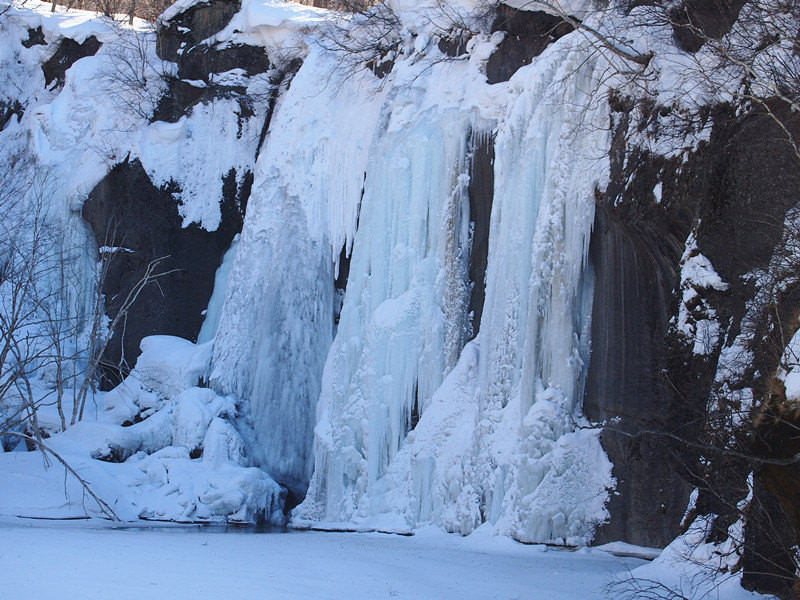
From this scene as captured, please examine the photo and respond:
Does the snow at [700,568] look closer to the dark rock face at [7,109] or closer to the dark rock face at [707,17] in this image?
the dark rock face at [707,17]

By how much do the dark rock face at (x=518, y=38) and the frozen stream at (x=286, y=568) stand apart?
22.2 ft

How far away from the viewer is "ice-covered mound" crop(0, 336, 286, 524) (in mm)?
12891

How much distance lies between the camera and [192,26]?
1945 cm

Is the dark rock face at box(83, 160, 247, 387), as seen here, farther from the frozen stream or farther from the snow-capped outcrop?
the frozen stream

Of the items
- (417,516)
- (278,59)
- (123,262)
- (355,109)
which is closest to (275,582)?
(417,516)

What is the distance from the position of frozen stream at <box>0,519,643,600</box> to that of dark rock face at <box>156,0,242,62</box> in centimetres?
1243

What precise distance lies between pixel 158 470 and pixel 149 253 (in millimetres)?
5660

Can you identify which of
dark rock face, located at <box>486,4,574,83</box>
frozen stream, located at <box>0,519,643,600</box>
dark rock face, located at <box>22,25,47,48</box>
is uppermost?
dark rock face, located at <box>22,25,47,48</box>

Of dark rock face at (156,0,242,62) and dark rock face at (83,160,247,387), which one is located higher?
dark rock face at (156,0,242,62)

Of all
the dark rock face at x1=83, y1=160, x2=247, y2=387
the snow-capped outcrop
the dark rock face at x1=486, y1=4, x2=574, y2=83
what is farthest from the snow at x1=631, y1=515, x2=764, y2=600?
the dark rock face at x1=83, y1=160, x2=247, y2=387

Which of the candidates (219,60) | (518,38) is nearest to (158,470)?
(518,38)

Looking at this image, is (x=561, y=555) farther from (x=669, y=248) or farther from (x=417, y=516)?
(x=669, y=248)

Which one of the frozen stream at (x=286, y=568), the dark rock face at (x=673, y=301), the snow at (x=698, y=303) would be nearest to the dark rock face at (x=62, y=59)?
the frozen stream at (x=286, y=568)

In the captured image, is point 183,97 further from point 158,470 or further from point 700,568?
point 700,568
